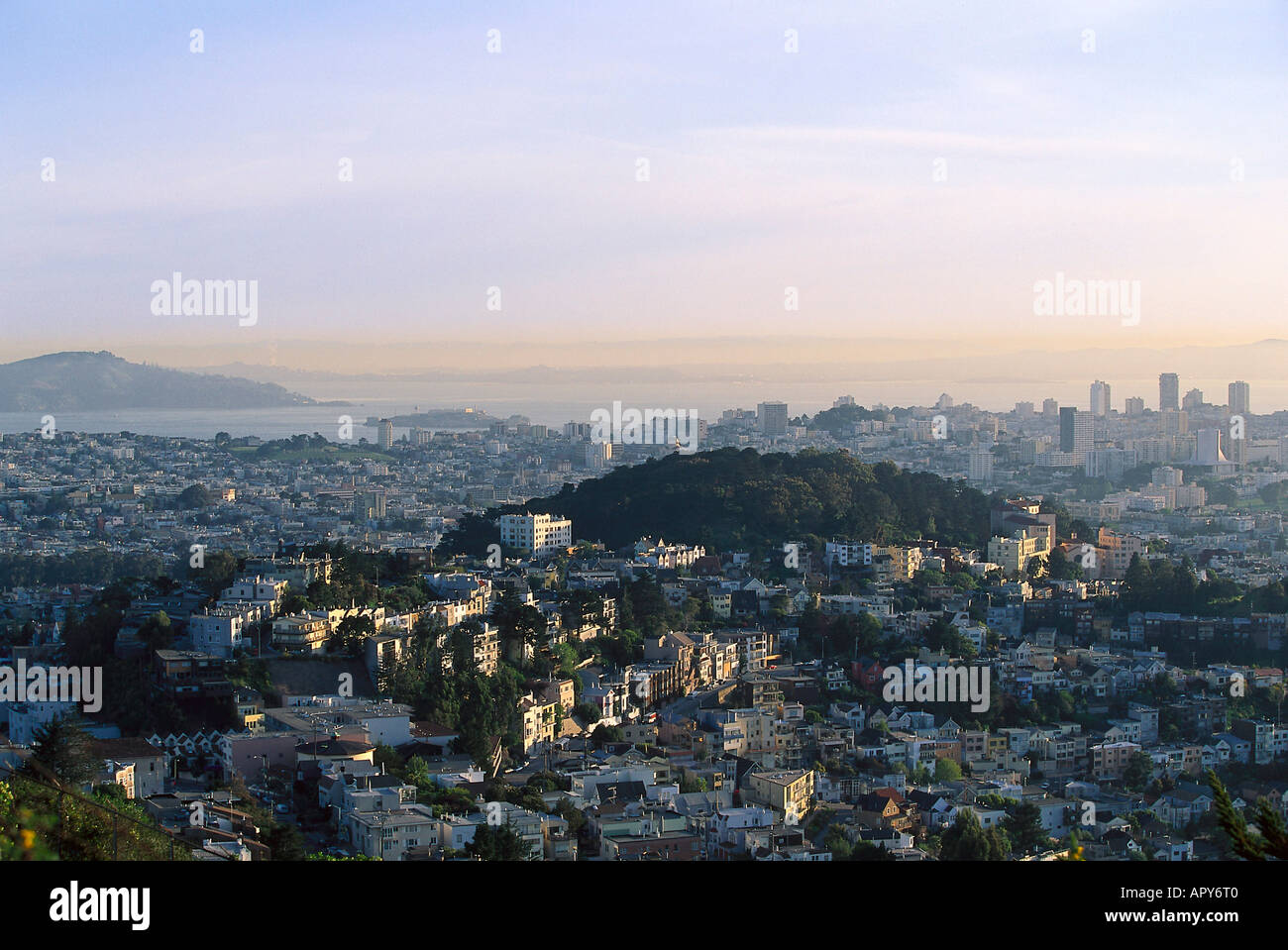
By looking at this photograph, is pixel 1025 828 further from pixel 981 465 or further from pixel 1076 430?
pixel 1076 430

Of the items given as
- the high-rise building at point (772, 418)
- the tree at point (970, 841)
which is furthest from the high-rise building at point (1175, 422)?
the tree at point (970, 841)

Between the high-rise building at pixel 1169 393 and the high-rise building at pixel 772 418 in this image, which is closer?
the high-rise building at pixel 1169 393

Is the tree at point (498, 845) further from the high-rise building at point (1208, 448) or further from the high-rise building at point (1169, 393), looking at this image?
the high-rise building at point (1169, 393)

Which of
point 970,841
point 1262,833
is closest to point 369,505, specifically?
point 970,841

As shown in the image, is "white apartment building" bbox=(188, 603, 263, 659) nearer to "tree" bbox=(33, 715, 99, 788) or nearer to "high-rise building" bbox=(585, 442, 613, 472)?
"tree" bbox=(33, 715, 99, 788)

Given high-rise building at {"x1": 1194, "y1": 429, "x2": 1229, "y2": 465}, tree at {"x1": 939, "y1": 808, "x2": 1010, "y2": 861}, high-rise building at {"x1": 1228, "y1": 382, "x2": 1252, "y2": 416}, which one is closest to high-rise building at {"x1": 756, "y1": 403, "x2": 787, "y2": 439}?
high-rise building at {"x1": 1194, "y1": 429, "x2": 1229, "y2": 465}

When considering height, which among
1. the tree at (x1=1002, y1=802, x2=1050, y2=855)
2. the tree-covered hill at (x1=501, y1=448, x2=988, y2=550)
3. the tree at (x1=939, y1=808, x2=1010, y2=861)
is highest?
the tree-covered hill at (x1=501, y1=448, x2=988, y2=550)
